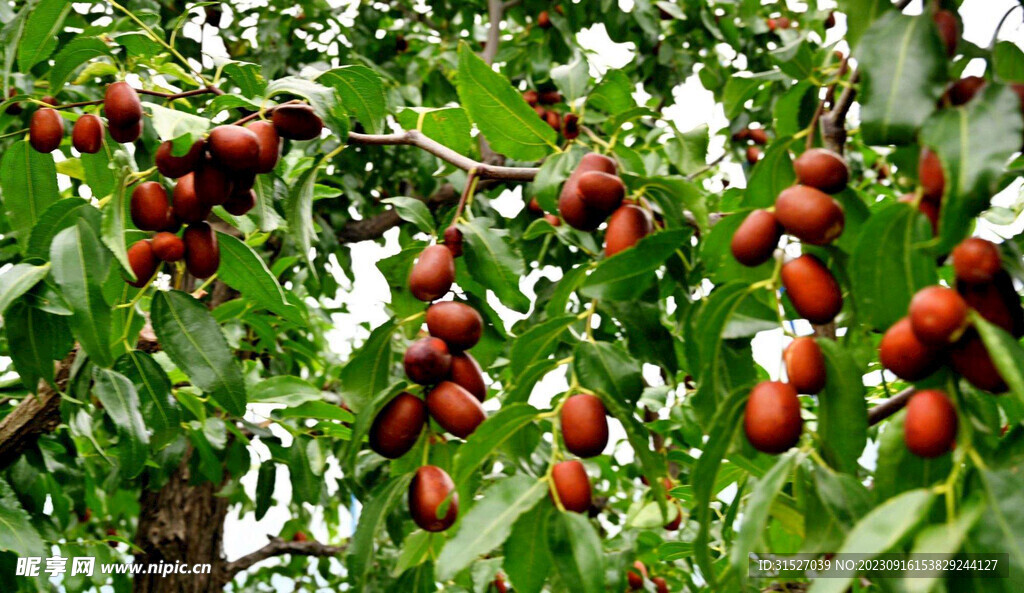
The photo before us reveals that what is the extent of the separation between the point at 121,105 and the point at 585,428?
764 millimetres

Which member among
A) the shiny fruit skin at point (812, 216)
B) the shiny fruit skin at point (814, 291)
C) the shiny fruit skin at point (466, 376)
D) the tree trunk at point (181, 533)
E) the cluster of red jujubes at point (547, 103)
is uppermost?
the shiny fruit skin at point (812, 216)

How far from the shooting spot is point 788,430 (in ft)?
2.41

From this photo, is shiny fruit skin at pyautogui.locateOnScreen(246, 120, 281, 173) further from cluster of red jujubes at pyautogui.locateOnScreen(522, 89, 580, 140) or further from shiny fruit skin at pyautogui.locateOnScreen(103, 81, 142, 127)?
cluster of red jujubes at pyautogui.locateOnScreen(522, 89, 580, 140)

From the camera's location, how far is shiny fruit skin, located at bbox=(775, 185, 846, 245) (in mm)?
763

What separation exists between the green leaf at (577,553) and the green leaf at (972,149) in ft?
1.26

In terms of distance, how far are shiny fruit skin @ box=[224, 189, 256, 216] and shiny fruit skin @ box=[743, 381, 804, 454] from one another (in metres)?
0.77

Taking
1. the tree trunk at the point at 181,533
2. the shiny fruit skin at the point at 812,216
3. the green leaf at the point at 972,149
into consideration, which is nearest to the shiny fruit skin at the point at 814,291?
the shiny fruit skin at the point at 812,216

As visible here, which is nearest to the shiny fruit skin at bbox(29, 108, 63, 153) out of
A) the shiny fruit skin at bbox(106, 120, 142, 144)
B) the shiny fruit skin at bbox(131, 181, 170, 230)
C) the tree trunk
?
the shiny fruit skin at bbox(106, 120, 142, 144)

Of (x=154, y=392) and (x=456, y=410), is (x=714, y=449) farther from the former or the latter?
(x=154, y=392)

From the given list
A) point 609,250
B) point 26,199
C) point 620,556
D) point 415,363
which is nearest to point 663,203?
point 609,250

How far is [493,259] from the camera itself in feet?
3.67

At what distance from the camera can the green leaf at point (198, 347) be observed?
118 centimetres

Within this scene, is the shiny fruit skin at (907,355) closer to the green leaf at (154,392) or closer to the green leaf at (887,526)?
the green leaf at (887,526)

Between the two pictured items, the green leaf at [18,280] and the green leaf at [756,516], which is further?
the green leaf at [18,280]
